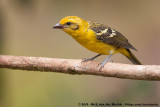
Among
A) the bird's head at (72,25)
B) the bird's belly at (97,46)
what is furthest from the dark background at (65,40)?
the bird's head at (72,25)

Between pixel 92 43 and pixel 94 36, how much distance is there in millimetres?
118

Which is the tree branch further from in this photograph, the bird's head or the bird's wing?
the bird's wing

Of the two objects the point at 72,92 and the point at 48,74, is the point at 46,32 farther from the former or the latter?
the point at 72,92

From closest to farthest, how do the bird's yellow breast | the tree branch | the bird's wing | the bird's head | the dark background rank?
the tree branch
the bird's head
the bird's yellow breast
the bird's wing
the dark background

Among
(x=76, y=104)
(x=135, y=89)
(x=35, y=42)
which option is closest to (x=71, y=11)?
(x=35, y=42)

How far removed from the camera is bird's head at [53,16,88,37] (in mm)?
3986

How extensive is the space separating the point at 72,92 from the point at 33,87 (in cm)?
113

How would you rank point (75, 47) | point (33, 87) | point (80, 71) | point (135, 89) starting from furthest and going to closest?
point (75, 47), point (33, 87), point (135, 89), point (80, 71)

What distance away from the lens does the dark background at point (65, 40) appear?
5.91 metres

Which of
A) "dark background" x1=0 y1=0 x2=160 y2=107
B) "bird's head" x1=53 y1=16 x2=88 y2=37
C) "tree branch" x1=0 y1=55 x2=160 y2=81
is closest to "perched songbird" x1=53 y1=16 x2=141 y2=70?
"bird's head" x1=53 y1=16 x2=88 y2=37

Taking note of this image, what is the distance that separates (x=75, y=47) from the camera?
6824mm

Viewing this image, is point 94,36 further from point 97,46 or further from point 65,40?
point 65,40

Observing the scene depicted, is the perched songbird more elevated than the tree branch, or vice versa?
the perched songbird

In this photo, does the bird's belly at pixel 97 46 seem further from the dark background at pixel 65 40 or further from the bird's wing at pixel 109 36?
the dark background at pixel 65 40
